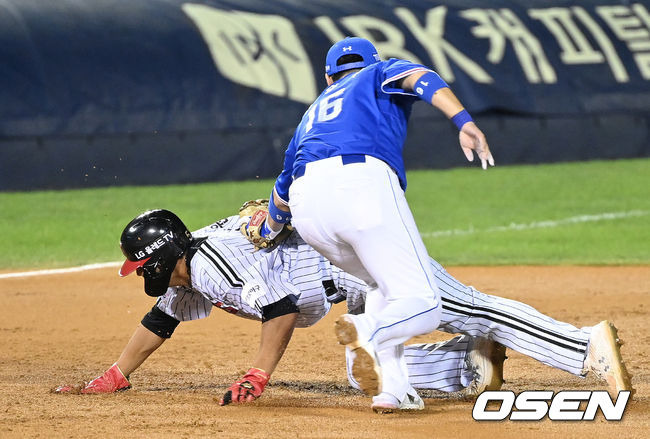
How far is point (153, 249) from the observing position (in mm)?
5062

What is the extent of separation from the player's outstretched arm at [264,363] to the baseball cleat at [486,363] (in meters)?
0.84

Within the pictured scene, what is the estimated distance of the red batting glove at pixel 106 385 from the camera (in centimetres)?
534

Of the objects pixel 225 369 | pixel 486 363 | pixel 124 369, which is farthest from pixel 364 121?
pixel 225 369

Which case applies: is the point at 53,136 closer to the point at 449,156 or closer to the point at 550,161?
the point at 449,156

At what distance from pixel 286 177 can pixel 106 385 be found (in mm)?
1404

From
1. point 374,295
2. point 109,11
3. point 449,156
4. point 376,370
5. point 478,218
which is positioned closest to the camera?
point 376,370

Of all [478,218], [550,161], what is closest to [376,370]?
[478,218]

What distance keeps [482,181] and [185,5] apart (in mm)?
4952

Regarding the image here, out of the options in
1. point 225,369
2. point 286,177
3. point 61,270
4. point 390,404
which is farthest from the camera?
point 61,270

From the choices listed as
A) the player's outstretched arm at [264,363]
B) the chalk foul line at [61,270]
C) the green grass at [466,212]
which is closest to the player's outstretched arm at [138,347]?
the player's outstretched arm at [264,363]

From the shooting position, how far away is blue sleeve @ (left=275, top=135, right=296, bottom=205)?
15.7ft

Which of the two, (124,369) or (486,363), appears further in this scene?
(124,369)

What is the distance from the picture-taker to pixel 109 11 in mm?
15633

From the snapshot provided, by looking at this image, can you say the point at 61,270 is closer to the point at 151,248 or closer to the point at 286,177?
the point at 151,248
